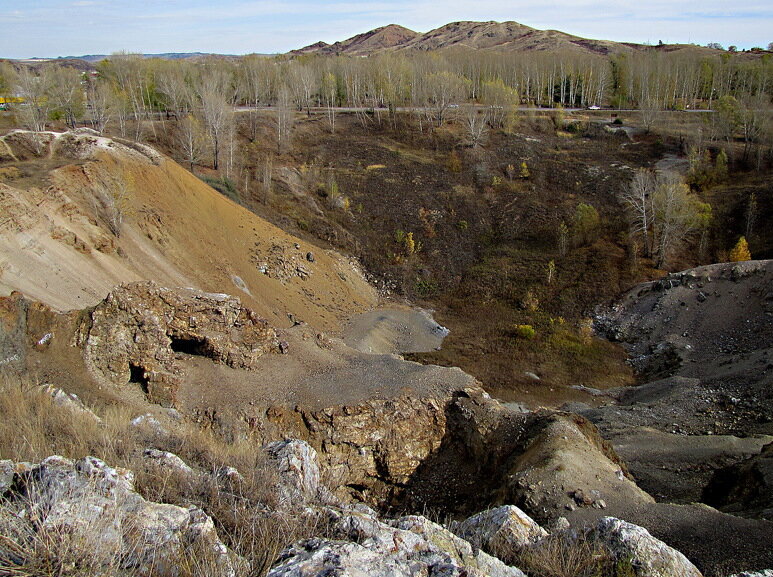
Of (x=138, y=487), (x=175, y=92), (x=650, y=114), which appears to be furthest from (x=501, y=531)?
(x=650, y=114)

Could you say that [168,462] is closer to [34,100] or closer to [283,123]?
[34,100]

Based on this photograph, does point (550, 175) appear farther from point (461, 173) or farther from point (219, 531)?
point (219, 531)

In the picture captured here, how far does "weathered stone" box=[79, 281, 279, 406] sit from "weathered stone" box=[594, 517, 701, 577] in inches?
507

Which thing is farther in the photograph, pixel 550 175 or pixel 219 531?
pixel 550 175

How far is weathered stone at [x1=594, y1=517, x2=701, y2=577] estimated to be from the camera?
9.10 m

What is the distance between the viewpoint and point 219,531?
7344mm

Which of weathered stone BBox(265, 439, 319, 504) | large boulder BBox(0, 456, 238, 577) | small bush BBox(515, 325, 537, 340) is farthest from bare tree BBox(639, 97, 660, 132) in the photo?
large boulder BBox(0, 456, 238, 577)

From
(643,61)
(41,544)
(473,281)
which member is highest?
(643,61)

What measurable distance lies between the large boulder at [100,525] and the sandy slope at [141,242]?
1466 centimetres

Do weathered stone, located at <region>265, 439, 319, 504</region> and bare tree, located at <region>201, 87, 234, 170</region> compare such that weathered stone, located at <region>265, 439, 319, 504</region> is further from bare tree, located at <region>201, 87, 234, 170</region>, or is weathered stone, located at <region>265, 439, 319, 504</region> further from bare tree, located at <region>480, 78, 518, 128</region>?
bare tree, located at <region>480, 78, 518, 128</region>

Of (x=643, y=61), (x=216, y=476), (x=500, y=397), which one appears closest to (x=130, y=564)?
(x=216, y=476)

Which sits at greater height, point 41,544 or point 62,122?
point 62,122

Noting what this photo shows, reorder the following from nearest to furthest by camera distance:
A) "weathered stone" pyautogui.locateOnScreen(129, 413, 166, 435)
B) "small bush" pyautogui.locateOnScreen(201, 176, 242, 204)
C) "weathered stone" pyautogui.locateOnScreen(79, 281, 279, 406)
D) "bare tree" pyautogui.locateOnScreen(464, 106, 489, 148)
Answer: "weathered stone" pyautogui.locateOnScreen(129, 413, 166, 435) → "weathered stone" pyautogui.locateOnScreen(79, 281, 279, 406) → "small bush" pyautogui.locateOnScreen(201, 176, 242, 204) → "bare tree" pyautogui.locateOnScreen(464, 106, 489, 148)

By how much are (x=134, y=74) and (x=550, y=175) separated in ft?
163
